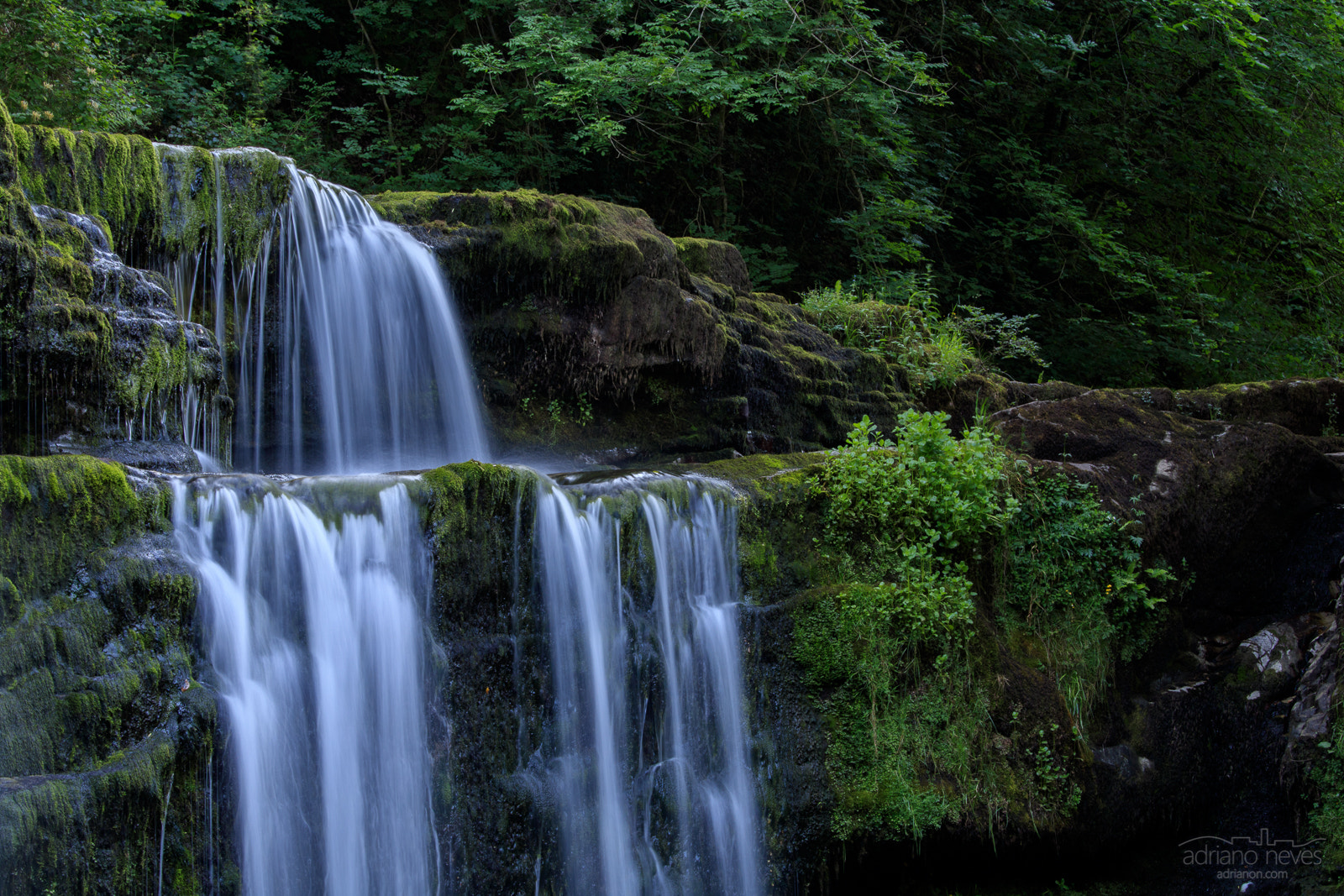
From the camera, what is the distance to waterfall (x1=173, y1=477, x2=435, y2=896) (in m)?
4.23

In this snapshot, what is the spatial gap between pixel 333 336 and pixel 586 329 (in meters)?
2.00

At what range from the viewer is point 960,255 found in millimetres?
14680

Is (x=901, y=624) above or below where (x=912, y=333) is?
below

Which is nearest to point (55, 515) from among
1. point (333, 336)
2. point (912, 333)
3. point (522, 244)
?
point (333, 336)

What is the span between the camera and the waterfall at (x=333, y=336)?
6.68 meters

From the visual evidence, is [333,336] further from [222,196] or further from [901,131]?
[901,131]

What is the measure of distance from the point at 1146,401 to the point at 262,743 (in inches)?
302

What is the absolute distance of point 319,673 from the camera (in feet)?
14.9

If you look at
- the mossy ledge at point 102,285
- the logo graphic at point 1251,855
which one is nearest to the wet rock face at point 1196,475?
the logo graphic at point 1251,855

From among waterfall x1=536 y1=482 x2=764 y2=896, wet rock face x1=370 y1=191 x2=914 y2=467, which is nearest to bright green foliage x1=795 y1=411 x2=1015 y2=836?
waterfall x1=536 y1=482 x2=764 y2=896

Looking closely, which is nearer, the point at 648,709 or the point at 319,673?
the point at 319,673

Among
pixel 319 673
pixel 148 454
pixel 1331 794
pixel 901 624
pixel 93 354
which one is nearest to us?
pixel 319 673

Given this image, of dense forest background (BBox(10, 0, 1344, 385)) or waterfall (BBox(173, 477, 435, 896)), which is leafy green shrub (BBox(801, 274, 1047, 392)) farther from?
waterfall (BBox(173, 477, 435, 896))

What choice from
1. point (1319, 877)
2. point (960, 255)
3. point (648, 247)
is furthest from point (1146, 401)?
point (960, 255)
